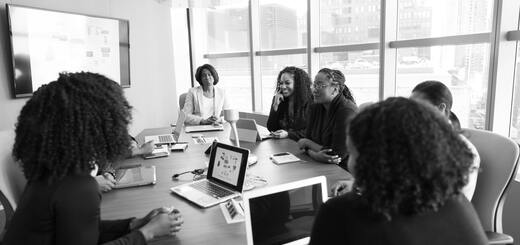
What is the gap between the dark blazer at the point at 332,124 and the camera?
2.32 meters

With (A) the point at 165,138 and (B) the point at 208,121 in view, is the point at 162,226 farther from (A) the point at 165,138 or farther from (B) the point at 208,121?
(B) the point at 208,121

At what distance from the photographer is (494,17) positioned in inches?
97.3

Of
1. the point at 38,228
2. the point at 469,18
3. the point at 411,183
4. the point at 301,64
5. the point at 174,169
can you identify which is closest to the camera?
the point at 411,183

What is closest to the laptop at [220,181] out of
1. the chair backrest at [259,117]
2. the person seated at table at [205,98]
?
the person seated at table at [205,98]

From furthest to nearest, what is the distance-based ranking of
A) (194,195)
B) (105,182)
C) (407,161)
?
1. (105,182)
2. (194,195)
3. (407,161)

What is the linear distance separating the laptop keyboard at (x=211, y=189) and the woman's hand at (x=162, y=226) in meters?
0.36

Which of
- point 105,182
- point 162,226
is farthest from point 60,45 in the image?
point 162,226

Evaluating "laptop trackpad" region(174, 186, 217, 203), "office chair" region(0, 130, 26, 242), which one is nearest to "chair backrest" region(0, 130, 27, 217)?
"office chair" region(0, 130, 26, 242)

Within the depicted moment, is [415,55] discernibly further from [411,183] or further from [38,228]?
[38,228]

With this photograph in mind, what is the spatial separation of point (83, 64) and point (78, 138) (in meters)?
3.20

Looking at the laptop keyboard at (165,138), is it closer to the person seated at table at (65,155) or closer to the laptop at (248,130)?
the laptop at (248,130)

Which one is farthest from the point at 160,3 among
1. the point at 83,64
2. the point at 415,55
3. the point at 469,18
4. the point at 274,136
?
the point at 469,18

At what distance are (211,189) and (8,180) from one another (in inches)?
39.1

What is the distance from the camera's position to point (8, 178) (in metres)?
1.78
